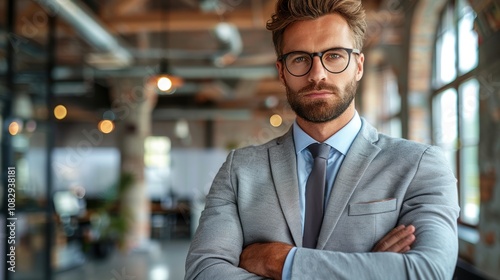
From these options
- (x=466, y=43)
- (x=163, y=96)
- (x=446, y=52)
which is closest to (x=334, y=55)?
(x=466, y=43)

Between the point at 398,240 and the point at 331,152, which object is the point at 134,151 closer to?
the point at 331,152

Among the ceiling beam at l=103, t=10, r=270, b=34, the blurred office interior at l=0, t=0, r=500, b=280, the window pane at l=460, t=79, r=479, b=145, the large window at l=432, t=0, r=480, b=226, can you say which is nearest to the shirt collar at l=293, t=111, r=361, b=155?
the blurred office interior at l=0, t=0, r=500, b=280

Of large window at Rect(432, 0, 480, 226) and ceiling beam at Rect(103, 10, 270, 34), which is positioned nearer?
large window at Rect(432, 0, 480, 226)

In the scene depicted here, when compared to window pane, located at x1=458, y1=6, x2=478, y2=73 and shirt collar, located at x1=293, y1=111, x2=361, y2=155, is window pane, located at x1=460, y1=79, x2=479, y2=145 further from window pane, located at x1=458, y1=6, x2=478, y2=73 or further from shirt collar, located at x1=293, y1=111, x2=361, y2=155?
shirt collar, located at x1=293, y1=111, x2=361, y2=155

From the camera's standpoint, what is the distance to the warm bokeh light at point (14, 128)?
18.5 ft

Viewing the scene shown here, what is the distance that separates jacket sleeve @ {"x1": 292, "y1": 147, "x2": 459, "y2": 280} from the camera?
128 cm

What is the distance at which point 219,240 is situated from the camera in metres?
1.48

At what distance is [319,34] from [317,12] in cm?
6

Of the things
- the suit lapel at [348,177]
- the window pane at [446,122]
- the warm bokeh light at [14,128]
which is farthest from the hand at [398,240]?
the warm bokeh light at [14,128]

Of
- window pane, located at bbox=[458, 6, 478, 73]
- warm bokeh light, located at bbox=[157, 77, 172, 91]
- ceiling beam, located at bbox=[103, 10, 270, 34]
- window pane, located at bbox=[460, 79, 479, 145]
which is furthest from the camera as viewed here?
ceiling beam, located at bbox=[103, 10, 270, 34]

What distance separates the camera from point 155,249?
12297 millimetres

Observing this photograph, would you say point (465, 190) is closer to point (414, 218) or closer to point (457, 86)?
point (457, 86)

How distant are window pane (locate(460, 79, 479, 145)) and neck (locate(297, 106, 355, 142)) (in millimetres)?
3174

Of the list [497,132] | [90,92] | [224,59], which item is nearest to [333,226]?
[497,132]
